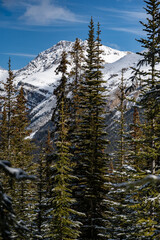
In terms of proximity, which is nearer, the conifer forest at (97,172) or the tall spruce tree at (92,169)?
the conifer forest at (97,172)

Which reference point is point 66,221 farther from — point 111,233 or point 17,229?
point 17,229

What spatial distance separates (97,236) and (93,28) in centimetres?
1641

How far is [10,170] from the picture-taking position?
8.75ft

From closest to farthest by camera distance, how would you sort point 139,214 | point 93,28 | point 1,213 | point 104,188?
point 1,213 → point 139,214 → point 104,188 → point 93,28

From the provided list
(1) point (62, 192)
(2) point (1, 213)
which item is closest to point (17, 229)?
(2) point (1, 213)

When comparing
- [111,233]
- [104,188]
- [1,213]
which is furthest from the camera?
[104,188]

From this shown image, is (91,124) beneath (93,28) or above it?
beneath

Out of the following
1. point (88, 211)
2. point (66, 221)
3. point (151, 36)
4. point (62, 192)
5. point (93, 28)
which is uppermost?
point (93, 28)

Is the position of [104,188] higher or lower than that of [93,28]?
lower

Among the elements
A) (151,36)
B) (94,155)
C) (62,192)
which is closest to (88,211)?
(94,155)

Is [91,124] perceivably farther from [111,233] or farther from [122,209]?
[111,233]

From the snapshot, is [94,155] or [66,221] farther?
[94,155]

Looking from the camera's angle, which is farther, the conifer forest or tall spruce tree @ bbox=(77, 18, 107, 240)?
tall spruce tree @ bbox=(77, 18, 107, 240)

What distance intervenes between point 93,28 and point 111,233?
1594 cm
